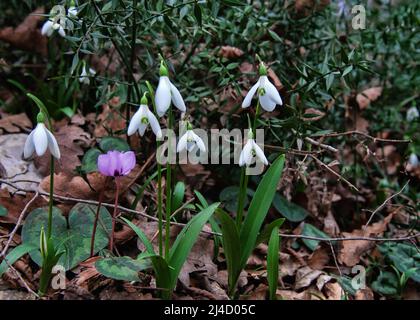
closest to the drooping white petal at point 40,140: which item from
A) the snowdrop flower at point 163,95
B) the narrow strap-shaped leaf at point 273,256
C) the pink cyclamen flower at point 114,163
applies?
the pink cyclamen flower at point 114,163

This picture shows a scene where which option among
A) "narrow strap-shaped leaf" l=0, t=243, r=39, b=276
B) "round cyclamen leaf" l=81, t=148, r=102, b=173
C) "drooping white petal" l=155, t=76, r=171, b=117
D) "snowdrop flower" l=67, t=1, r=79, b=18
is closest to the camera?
"drooping white petal" l=155, t=76, r=171, b=117

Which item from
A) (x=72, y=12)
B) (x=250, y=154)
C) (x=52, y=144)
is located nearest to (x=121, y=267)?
(x=52, y=144)

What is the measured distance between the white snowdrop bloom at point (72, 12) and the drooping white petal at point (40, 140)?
2.04 feet

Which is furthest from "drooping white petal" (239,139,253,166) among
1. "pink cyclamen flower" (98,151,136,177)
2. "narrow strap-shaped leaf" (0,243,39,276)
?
"narrow strap-shaped leaf" (0,243,39,276)

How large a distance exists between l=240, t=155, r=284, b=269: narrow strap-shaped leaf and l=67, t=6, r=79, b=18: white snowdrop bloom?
940mm

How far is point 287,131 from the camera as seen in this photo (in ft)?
7.77

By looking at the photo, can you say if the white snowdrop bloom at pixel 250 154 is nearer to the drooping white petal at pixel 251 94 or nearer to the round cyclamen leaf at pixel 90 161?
the drooping white petal at pixel 251 94

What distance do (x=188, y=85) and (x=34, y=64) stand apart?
1286 mm

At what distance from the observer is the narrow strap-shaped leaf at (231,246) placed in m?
1.66

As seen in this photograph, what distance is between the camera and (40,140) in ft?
4.85

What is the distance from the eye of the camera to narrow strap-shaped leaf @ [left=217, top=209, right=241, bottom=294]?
1660 mm

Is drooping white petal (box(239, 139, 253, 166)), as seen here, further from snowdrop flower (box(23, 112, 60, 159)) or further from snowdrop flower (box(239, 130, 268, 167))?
snowdrop flower (box(23, 112, 60, 159))

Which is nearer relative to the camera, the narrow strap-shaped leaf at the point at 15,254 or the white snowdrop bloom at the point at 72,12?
the narrow strap-shaped leaf at the point at 15,254
